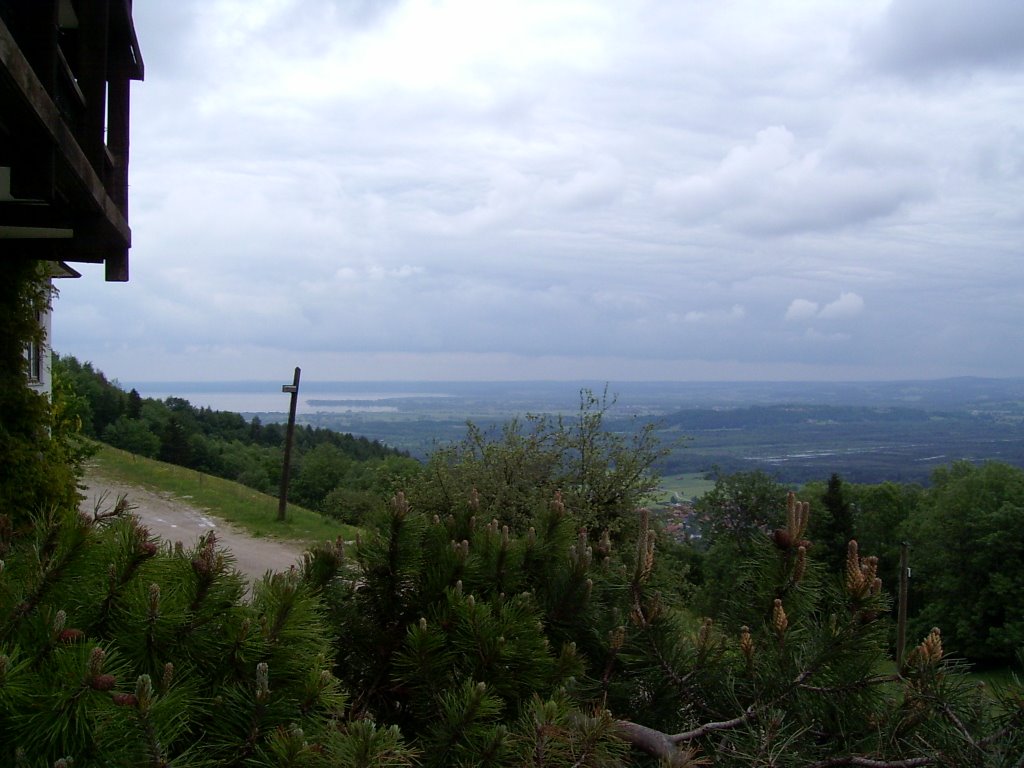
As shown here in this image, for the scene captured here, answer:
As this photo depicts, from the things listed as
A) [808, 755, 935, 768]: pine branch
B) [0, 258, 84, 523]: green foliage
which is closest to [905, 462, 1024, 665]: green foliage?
[0, 258, 84, 523]: green foliage

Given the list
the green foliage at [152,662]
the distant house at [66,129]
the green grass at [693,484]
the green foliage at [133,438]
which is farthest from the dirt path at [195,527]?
the green foliage at [133,438]

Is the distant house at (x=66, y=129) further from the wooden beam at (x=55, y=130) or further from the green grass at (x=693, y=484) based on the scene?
the green grass at (x=693, y=484)

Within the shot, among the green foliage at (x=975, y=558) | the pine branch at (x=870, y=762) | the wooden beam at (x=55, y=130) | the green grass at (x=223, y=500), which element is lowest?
the green foliage at (x=975, y=558)

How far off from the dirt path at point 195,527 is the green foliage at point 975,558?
94.8 feet

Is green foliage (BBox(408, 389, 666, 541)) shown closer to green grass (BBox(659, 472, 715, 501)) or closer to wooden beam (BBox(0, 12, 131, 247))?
wooden beam (BBox(0, 12, 131, 247))

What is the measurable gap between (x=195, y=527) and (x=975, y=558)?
32.1m

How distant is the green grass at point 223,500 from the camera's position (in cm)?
1875

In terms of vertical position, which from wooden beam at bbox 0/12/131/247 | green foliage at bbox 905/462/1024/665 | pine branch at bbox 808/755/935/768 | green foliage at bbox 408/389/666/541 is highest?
wooden beam at bbox 0/12/131/247

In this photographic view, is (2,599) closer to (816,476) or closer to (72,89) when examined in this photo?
(72,89)

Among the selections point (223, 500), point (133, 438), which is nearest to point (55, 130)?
point (223, 500)

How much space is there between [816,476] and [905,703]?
5020 cm

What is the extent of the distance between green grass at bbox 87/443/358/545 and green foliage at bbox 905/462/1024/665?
89.3ft

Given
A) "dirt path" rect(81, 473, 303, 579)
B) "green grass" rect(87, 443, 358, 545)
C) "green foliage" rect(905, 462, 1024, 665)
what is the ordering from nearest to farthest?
1. "dirt path" rect(81, 473, 303, 579)
2. "green grass" rect(87, 443, 358, 545)
3. "green foliage" rect(905, 462, 1024, 665)

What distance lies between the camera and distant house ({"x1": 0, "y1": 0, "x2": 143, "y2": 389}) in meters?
3.83
